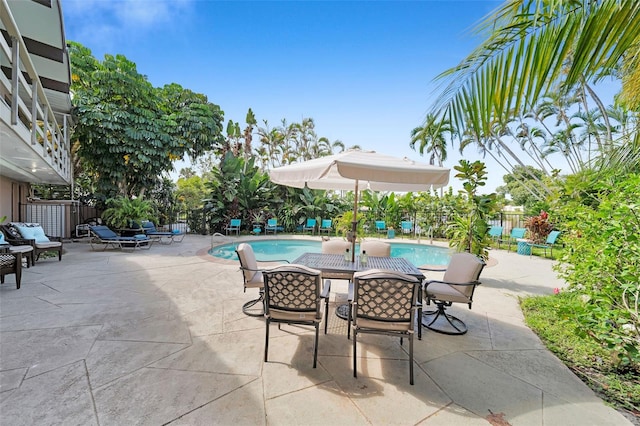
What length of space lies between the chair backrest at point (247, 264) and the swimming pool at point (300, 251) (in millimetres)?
5501

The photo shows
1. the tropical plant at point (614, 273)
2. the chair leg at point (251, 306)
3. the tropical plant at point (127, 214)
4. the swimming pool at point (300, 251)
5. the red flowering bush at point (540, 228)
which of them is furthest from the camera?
the tropical plant at point (127, 214)

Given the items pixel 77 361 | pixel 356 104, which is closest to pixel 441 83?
pixel 77 361

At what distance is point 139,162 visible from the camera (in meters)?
12.9

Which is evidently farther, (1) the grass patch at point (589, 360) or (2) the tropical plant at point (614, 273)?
(1) the grass patch at point (589, 360)

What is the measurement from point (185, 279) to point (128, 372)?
3455mm

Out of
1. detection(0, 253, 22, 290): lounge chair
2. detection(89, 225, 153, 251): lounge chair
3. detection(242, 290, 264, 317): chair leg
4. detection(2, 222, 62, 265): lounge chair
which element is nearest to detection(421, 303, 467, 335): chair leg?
detection(242, 290, 264, 317): chair leg

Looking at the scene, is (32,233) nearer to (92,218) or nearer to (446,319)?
(92,218)

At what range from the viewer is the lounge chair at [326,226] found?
595 inches

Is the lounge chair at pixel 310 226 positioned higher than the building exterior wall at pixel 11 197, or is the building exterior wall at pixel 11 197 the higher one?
the building exterior wall at pixel 11 197

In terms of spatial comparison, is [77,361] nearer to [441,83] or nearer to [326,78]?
[441,83]

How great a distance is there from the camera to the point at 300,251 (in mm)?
11602

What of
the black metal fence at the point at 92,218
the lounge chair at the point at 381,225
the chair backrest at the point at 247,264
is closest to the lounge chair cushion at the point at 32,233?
the black metal fence at the point at 92,218

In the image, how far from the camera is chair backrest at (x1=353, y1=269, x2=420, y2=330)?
259 centimetres

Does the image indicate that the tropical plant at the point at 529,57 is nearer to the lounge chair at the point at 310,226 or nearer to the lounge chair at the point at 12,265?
the lounge chair at the point at 12,265
